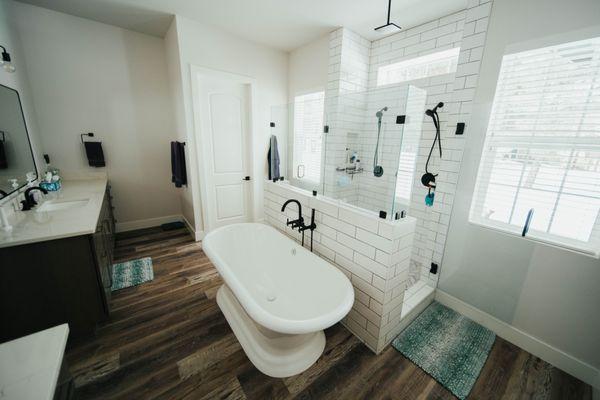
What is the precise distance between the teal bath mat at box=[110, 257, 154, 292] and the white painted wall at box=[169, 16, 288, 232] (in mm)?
800

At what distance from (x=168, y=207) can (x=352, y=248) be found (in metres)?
3.37

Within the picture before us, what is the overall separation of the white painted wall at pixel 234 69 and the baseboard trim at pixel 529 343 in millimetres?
2876

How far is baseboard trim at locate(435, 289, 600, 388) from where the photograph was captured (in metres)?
1.52

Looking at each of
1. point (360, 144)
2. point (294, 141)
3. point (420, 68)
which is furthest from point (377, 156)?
point (420, 68)

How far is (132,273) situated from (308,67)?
3.48 m

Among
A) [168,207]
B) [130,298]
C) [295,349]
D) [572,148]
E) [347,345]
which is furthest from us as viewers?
[168,207]

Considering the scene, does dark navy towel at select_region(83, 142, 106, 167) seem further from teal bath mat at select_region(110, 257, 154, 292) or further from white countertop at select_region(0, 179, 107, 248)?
teal bath mat at select_region(110, 257, 154, 292)

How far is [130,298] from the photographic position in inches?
85.9

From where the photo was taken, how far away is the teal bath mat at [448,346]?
1541 millimetres

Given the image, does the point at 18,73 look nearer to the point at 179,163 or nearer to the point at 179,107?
the point at 179,107

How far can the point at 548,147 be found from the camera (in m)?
1.57

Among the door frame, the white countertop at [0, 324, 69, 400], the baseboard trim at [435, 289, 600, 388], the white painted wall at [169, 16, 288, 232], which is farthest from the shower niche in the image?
the white countertop at [0, 324, 69, 400]

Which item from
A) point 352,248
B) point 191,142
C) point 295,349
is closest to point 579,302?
point 352,248

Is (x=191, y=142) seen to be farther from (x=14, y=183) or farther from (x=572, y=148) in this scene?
(x=572, y=148)
